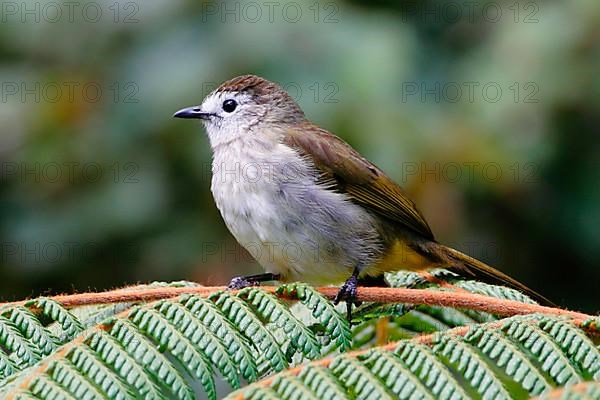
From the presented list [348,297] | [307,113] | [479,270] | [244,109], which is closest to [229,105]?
[244,109]

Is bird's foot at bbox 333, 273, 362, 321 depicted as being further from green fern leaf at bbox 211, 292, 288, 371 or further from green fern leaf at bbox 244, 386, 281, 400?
green fern leaf at bbox 244, 386, 281, 400

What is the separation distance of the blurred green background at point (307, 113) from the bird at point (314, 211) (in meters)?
0.29

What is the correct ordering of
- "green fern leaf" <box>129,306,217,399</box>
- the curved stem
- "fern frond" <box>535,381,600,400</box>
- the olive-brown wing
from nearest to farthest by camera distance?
"fern frond" <box>535,381,600,400</box>, "green fern leaf" <box>129,306,217,399</box>, the curved stem, the olive-brown wing

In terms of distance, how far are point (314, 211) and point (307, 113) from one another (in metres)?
0.84

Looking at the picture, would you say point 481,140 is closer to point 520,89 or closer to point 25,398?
point 520,89

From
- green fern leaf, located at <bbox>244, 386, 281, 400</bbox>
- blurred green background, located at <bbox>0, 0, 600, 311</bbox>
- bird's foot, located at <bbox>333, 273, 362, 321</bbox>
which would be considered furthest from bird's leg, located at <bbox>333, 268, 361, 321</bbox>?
blurred green background, located at <bbox>0, 0, 600, 311</bbox>

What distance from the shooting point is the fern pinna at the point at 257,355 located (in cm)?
198

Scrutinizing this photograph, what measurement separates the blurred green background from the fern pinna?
6.78ft

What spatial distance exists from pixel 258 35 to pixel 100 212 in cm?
131

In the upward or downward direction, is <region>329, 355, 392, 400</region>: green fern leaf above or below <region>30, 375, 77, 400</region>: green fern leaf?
above

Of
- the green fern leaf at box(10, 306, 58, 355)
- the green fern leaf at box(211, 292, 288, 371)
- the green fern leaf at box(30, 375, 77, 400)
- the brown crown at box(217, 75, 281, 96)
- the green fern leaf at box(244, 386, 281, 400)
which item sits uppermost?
the brown crown at box(217, 75, 281, 96)

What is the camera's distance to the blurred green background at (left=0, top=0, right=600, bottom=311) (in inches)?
182

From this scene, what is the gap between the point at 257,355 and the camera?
2676 millimetres

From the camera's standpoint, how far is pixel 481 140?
464 cm
